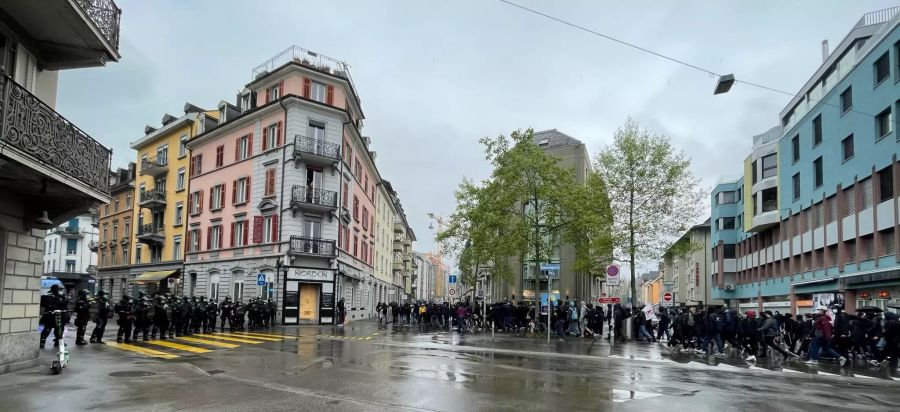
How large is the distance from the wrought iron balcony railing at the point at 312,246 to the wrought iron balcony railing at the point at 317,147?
16.3ft

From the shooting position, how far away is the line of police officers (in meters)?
14.7

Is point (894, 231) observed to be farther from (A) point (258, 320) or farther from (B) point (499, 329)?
(A) point (258, 320)

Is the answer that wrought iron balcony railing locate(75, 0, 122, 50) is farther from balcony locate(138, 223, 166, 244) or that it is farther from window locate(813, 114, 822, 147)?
balcony locate(138, 223, 166, 244)

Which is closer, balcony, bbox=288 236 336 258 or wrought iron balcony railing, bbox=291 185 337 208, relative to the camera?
balcony, bbox=288 236 336 258

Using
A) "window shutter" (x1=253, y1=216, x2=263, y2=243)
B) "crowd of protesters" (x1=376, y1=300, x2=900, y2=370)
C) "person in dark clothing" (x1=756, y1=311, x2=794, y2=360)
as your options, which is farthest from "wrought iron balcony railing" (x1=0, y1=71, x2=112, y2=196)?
"window shutter" (x1=253, y1=216, x2=263, y2=243)

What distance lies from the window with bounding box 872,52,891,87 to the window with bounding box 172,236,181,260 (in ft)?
143

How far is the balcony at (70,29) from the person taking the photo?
10273mm

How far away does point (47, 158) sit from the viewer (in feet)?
32.8

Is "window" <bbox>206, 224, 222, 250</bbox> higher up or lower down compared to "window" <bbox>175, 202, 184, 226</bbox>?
lower down

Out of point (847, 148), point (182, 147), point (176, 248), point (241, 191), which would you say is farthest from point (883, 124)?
point (182, 147)

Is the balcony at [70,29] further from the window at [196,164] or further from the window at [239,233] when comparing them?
the window at [196,164]

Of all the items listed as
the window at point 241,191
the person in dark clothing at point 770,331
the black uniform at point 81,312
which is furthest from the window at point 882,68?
the window at point 241,191

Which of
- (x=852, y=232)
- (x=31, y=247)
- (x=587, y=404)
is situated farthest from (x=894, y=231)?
(x=31, y=247)

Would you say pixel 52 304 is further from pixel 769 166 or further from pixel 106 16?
pixel 769 166
